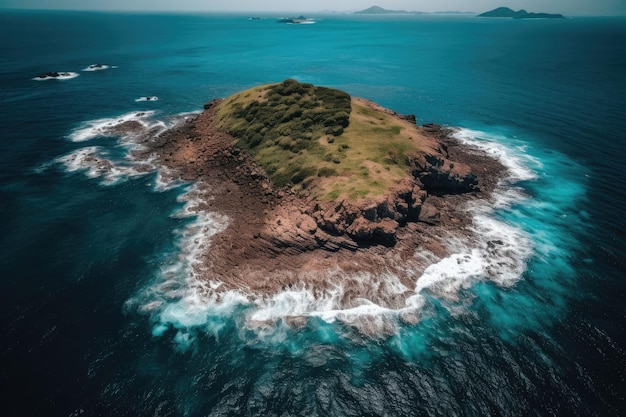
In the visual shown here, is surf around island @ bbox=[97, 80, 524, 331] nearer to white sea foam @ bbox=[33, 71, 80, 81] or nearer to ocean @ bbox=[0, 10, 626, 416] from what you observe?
ocean @ bbox=[0, 10, 626, 416]

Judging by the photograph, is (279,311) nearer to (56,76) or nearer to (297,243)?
(297,243)

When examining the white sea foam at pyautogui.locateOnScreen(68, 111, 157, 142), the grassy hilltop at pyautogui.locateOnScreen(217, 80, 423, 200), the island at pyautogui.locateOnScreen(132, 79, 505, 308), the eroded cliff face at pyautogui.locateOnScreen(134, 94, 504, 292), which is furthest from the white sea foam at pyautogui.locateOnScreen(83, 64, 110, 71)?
the eroded cliff face at pyautogui.locateOnScreen(134, 94, 504, 292)

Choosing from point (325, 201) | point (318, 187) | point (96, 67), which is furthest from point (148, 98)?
point (325, 201)

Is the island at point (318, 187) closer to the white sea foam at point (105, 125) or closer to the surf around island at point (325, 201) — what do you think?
the surf around island at point (325, 201)

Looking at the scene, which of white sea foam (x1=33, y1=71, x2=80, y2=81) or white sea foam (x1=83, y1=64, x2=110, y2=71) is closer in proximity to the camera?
white sea foam (x1=33, y1=71, x2=80, y2=81)

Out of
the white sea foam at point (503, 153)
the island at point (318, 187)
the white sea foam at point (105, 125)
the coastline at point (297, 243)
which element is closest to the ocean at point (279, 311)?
the white sea foam at point (503, 153)
